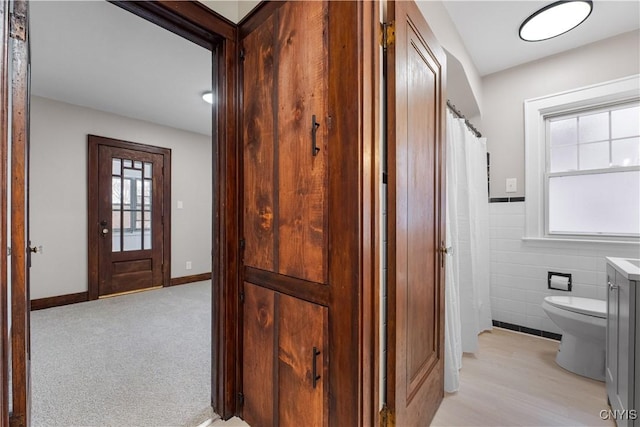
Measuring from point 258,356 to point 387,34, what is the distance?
156 cm

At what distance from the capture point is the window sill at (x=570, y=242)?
7.25 feet

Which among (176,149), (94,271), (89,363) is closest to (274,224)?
(89,363)

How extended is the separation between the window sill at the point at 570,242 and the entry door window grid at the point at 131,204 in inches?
182

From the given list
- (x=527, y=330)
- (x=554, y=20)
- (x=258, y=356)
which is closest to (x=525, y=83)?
(x=554, y=20)

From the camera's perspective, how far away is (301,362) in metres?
1.19

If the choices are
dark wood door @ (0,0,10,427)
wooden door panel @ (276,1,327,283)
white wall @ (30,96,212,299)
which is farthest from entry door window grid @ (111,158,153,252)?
wooden door panel @ (276,1,327,283)

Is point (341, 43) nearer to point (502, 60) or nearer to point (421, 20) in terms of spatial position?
point (421, 20)

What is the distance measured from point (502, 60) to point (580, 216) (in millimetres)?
1541

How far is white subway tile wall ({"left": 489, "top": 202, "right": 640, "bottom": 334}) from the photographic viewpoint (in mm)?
2334

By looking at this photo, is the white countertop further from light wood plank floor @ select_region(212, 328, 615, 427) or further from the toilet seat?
light wood plank floor @ select_region(212, 328, 615, 427)

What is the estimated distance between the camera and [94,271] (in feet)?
11.8

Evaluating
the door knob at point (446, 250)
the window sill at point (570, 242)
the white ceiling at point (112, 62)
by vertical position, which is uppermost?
the white ceiling at point (112, 62)

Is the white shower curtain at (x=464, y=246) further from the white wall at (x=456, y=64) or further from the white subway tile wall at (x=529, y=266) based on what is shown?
the white wall at (x=456, y=64)

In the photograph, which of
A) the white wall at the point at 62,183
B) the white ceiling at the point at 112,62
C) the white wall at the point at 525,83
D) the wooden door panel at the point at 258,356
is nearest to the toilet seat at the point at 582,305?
the white wall at the point at 525,83
